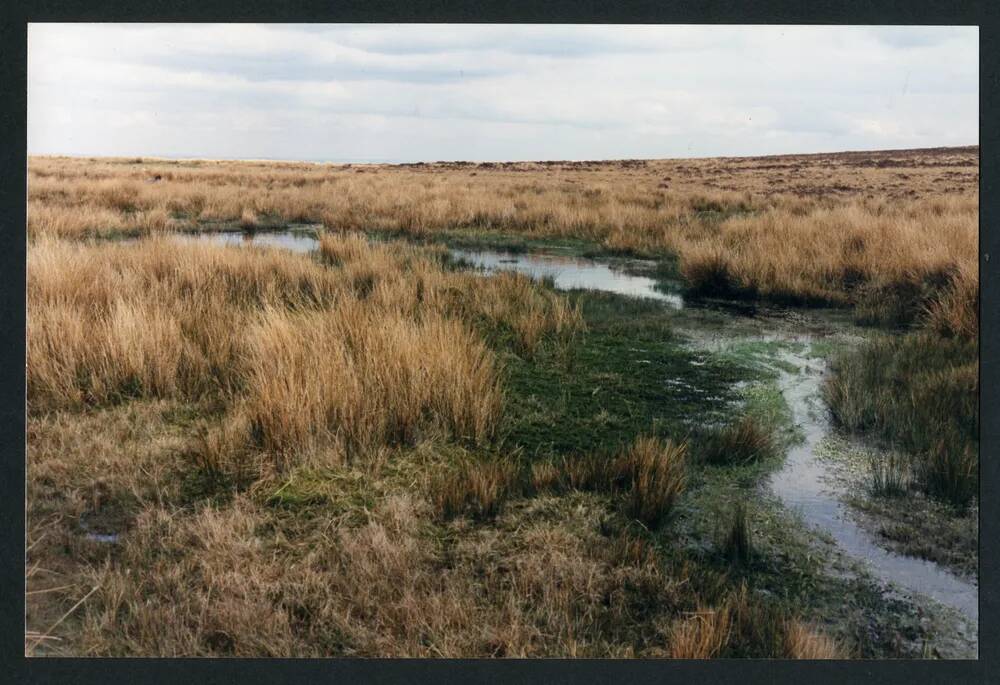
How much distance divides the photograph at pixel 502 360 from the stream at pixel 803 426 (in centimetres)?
2

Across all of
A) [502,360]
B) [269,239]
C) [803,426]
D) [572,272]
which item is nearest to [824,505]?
[803,426]

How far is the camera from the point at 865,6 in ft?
12.5

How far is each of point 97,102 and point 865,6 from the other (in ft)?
13.1

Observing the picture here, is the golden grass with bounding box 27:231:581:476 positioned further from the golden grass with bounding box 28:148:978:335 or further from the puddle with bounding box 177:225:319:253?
the golden grass with bounding box 28:148:978:335

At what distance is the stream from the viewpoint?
3.42 metres

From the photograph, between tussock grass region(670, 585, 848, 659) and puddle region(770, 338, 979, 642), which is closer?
tussock grass region(670, 585, 848, 659)

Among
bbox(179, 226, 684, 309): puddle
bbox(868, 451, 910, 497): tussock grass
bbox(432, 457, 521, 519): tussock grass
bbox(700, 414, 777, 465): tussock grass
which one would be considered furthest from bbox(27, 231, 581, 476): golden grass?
bbox(868, 451, 910, 497): tussock grass

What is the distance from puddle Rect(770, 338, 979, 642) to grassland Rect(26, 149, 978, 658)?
116 millimetres

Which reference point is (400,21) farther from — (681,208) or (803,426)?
(803,426)

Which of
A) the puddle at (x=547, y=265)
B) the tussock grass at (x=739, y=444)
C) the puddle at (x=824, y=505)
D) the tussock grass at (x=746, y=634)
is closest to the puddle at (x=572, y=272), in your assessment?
the puddle at (x=547, y=265)

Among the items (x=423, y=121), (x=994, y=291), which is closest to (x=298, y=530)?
(x=423, y=121)

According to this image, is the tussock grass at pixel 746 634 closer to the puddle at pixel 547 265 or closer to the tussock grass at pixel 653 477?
the tussock grass at pixel 653 477

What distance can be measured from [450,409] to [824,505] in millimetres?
1911

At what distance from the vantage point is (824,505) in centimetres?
368
